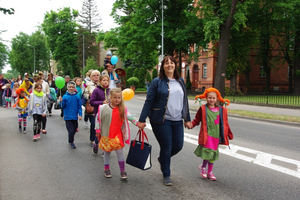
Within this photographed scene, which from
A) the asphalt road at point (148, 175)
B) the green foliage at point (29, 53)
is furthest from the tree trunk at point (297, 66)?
the green foliage at point (29, 53)

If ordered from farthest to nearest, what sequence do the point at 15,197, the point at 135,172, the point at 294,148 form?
the point at 294,148 → the point at 135,172 → the point at 15,197

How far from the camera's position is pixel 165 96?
159 inches

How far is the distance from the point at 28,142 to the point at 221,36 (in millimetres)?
13781

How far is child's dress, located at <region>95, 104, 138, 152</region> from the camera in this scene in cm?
440

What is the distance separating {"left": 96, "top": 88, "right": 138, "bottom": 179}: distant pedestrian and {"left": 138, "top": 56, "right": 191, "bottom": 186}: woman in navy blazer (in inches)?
17.9

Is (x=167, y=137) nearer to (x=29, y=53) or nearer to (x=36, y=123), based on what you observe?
(x=36, y=123)

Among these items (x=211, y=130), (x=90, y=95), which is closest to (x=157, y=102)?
(x=211, y=130)

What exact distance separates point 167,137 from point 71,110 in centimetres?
340

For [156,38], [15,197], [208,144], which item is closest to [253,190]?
[208,144]

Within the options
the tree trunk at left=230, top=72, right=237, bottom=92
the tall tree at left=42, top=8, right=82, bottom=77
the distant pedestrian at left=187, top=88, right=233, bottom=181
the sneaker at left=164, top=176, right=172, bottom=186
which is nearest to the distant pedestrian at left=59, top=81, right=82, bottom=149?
the sneaker at left=164, top=176, right=172, bottom=186

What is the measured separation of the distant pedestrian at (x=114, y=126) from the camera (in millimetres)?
4406

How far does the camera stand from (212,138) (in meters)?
4.30

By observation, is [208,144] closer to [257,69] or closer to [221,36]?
[221,36]

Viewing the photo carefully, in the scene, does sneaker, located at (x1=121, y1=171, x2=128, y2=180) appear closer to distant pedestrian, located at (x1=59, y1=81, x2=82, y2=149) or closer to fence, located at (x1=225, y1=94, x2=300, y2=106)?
distant pedestrian, located at (x1=59, y1=81, x2=82, y2=149)
